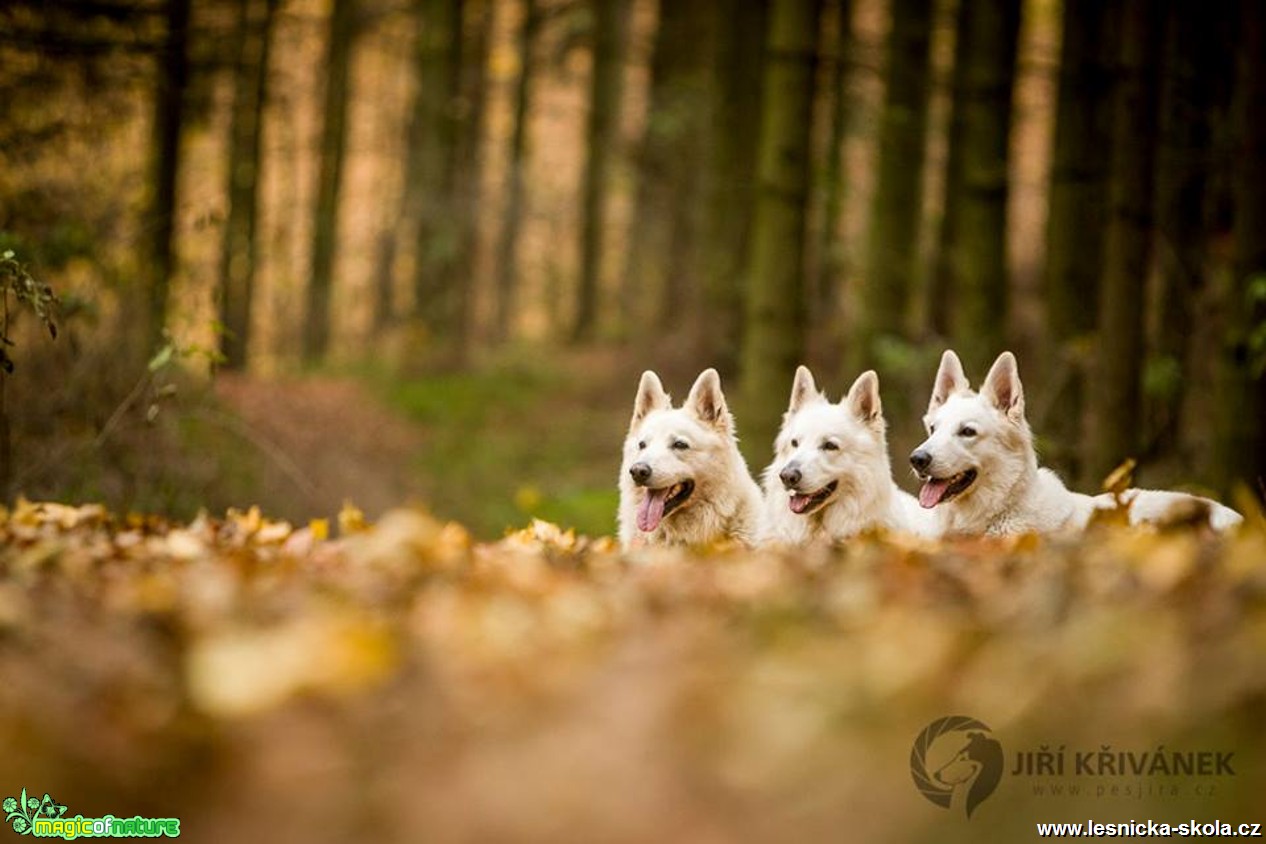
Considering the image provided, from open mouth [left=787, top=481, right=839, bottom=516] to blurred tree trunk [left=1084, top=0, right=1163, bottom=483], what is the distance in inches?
150

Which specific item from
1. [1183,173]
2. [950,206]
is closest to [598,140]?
[950,206]

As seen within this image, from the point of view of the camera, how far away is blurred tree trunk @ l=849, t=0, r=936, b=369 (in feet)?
44.9

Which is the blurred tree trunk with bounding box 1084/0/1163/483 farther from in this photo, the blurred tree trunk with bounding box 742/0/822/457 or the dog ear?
the dog ear

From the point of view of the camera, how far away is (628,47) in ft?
85.3

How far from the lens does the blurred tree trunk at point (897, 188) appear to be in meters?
13.7

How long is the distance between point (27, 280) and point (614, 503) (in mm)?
7403

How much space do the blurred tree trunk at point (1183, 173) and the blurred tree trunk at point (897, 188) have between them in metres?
2.80

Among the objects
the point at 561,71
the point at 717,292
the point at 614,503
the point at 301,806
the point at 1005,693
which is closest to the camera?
the point at 301,806

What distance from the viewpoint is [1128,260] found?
30.2 feet

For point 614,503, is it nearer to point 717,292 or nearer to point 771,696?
point 717,292

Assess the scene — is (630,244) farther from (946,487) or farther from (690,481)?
(946,487)

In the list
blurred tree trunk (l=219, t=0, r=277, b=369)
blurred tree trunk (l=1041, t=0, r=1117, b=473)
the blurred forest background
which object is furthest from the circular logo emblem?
blurred tree trunk (l=219, t=0, r=277, b=369)

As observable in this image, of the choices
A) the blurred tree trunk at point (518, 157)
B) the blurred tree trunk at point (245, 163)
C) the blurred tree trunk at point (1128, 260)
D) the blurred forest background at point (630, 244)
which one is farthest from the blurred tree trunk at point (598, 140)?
the blurred tree trunk at point (1128, 260)

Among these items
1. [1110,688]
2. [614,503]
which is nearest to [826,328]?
[614,503]
